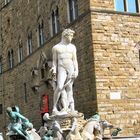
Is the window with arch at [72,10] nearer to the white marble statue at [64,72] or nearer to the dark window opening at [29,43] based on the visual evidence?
the dark window opening at [29,43]

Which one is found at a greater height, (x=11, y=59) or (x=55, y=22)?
(x=55, y=22)

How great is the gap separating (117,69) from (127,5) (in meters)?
2.83

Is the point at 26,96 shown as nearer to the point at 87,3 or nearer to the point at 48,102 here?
the point at 48,102

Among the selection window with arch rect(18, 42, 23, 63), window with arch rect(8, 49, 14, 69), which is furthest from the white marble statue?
window with arch rect(8, 49, 14, 69)

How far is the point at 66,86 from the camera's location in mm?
12328

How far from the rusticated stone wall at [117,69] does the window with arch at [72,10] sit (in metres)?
1.77

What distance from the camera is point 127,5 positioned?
17625 millimetres

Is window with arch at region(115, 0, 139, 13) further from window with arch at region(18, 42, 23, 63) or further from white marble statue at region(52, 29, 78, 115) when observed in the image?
window with arch at region(18, 42, 23, 63)

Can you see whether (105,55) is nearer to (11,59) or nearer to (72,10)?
(72,10)

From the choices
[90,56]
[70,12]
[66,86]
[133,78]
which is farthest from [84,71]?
[66,86]

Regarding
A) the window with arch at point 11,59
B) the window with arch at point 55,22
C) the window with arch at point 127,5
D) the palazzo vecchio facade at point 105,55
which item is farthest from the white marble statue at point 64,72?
the window with arch at point 11,59

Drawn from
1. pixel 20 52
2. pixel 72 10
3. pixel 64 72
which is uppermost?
pixel 72 10

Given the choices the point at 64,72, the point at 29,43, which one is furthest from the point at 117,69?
the point at 29,43

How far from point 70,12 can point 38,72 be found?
4.70 metres
